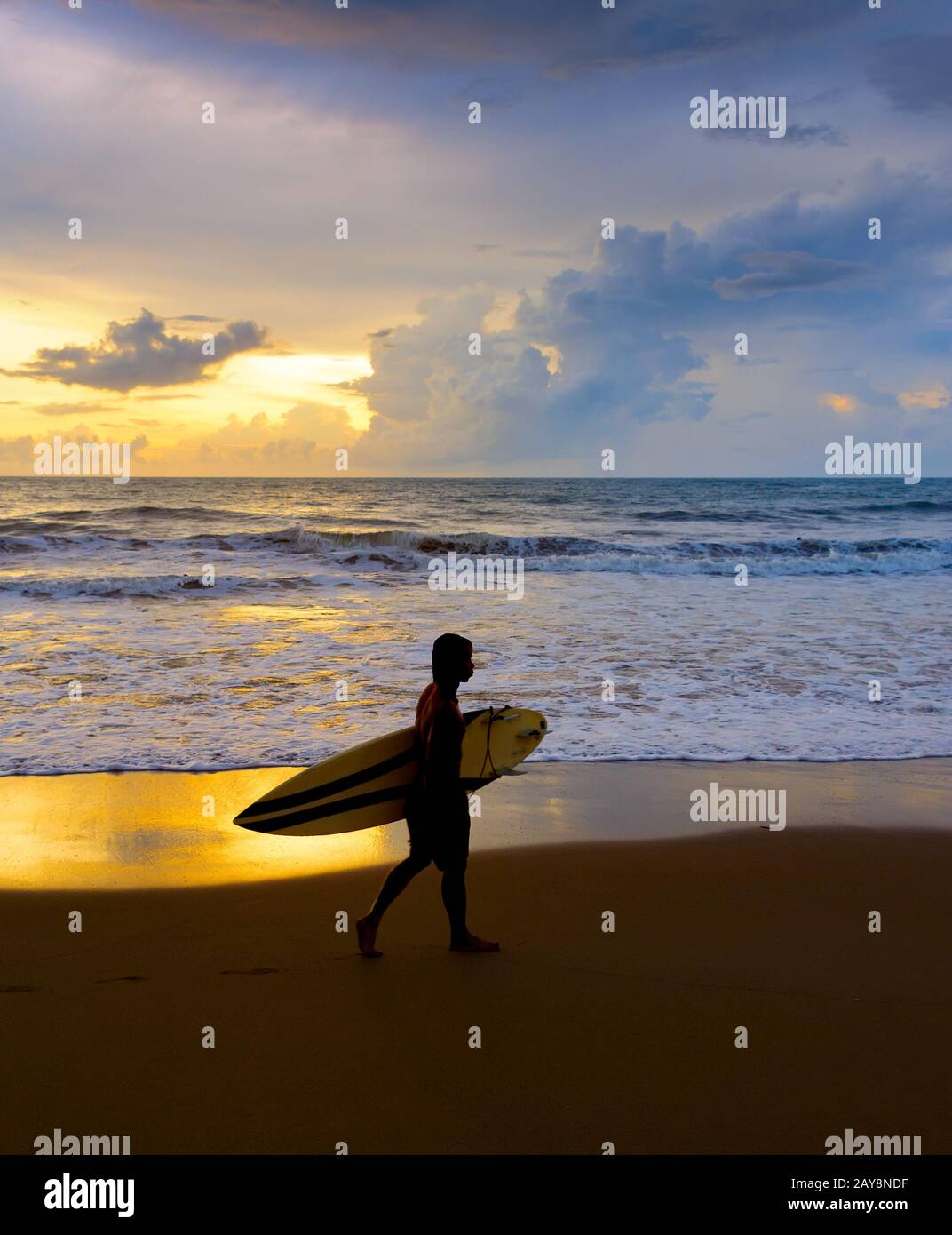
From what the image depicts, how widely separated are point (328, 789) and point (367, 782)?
8.6 inches

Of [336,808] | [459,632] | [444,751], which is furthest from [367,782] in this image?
[459,632]

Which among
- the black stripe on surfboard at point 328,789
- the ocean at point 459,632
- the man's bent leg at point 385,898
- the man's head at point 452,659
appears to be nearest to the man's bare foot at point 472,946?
the man's bent leg at point 385,898

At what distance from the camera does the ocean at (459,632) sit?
8.58 m

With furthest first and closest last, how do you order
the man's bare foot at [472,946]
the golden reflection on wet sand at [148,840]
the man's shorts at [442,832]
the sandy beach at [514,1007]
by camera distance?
the golden reflection on wet sand at [148,840], the man's bare foot at [472,946], the man's shorts at [442,832], the sandy beach at [514,1007]

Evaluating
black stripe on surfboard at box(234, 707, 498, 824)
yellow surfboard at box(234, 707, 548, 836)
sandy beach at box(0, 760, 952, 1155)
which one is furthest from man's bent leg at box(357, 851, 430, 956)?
black stripe on surfboard at box(234, 707, 498, 824)

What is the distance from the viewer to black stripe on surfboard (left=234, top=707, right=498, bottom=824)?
4.79 meters

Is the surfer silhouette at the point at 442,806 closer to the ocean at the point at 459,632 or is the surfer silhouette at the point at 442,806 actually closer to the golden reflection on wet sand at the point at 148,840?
the golden reflection on wet sand at the point at 148,840

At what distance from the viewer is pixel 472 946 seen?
448cm

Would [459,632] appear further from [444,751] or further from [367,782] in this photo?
[444,751]

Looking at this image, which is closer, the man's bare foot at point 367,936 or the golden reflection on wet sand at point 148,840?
the man's bare foot at point 367,936

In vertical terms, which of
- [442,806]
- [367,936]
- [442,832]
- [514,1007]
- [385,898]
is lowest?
[514,1007]

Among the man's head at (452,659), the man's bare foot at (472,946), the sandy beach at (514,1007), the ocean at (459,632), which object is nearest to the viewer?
the sandy beach at (514,1007)

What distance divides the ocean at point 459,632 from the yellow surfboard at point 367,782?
2.82 meters
